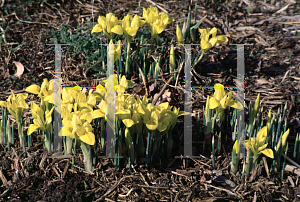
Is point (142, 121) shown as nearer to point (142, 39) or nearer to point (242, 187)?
point (242, 187)

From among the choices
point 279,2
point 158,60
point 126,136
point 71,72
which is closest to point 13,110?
point 126,136

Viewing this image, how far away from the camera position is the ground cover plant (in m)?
2.24

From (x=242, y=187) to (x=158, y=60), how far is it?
1.36m

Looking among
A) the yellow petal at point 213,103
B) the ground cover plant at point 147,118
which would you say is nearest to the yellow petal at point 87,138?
the ground cover plant at point 147,118

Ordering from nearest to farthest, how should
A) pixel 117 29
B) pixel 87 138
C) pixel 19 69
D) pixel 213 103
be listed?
1. pixel 87 138
2. pixel 213 103
3. pixel 117 29
4. pixel 19 69

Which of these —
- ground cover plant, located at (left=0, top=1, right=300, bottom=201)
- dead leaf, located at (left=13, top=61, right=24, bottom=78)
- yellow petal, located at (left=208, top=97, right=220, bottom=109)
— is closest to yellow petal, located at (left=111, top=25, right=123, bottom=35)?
ground cover plant, located at (left=0, top=1, right=300, bottom=201)

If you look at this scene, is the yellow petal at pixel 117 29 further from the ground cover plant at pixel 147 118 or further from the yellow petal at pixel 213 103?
the yellow petal at pixel 213 103

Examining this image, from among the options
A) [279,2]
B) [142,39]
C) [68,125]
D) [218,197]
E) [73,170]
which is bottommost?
[218,197]

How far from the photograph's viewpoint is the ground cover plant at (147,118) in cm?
224

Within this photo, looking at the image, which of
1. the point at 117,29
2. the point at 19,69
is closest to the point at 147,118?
the point at 117,29

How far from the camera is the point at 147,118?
216 centimetres

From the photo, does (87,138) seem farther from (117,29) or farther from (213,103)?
(117,29)

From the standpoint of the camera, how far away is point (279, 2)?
4.57m

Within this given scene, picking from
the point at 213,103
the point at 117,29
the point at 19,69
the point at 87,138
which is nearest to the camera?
the point at 87,138
